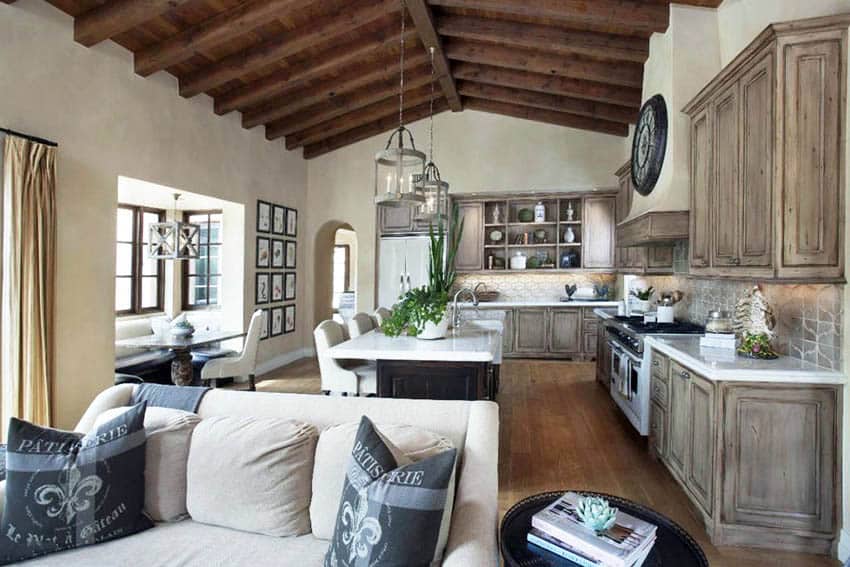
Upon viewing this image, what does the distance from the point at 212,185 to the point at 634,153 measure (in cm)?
463

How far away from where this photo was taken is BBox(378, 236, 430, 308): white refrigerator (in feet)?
24.5

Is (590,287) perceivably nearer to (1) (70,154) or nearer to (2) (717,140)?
(2) (717,140)

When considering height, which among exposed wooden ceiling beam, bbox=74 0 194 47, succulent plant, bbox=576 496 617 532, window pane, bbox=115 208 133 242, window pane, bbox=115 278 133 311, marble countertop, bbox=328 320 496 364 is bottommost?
succulent plant, bbox=576 496 617 532

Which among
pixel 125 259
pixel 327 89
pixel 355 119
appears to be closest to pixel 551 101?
pixel 355 119

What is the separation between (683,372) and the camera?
2.85 metres

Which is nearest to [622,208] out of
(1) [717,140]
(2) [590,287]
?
(2) [590,287]

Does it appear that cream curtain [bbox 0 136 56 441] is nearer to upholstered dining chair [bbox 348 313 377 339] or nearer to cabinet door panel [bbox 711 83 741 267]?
upholstered dining chair [bbox 348 313 377 339]

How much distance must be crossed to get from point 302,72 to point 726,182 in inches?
170

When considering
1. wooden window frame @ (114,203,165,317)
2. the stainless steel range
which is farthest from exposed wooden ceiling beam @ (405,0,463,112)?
wooden window frame @ (114,203,165,317)

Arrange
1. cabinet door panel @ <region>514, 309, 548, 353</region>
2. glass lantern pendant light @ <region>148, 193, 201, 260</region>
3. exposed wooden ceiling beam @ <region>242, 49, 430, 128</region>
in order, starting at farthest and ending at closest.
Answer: cabinet door panel @ <region>514, 309, 548, 353</region> < exposed wooden ceiling beam @ <region>242, 49, 430, 128</region> < glass lantern pendant light @ <region>148, 193, 201, 260</region>

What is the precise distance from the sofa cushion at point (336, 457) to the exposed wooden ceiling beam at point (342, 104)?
5581 millimetres

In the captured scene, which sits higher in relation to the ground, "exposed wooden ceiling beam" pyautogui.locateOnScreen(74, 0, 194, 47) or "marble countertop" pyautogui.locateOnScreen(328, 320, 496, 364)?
"exposed wooden ceiling beam" pyautogui.locateOnScreen(74, 0, 194, 47)

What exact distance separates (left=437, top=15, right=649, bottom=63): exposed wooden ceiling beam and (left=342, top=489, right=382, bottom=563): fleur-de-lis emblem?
187 inches

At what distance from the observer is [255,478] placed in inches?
64.6
